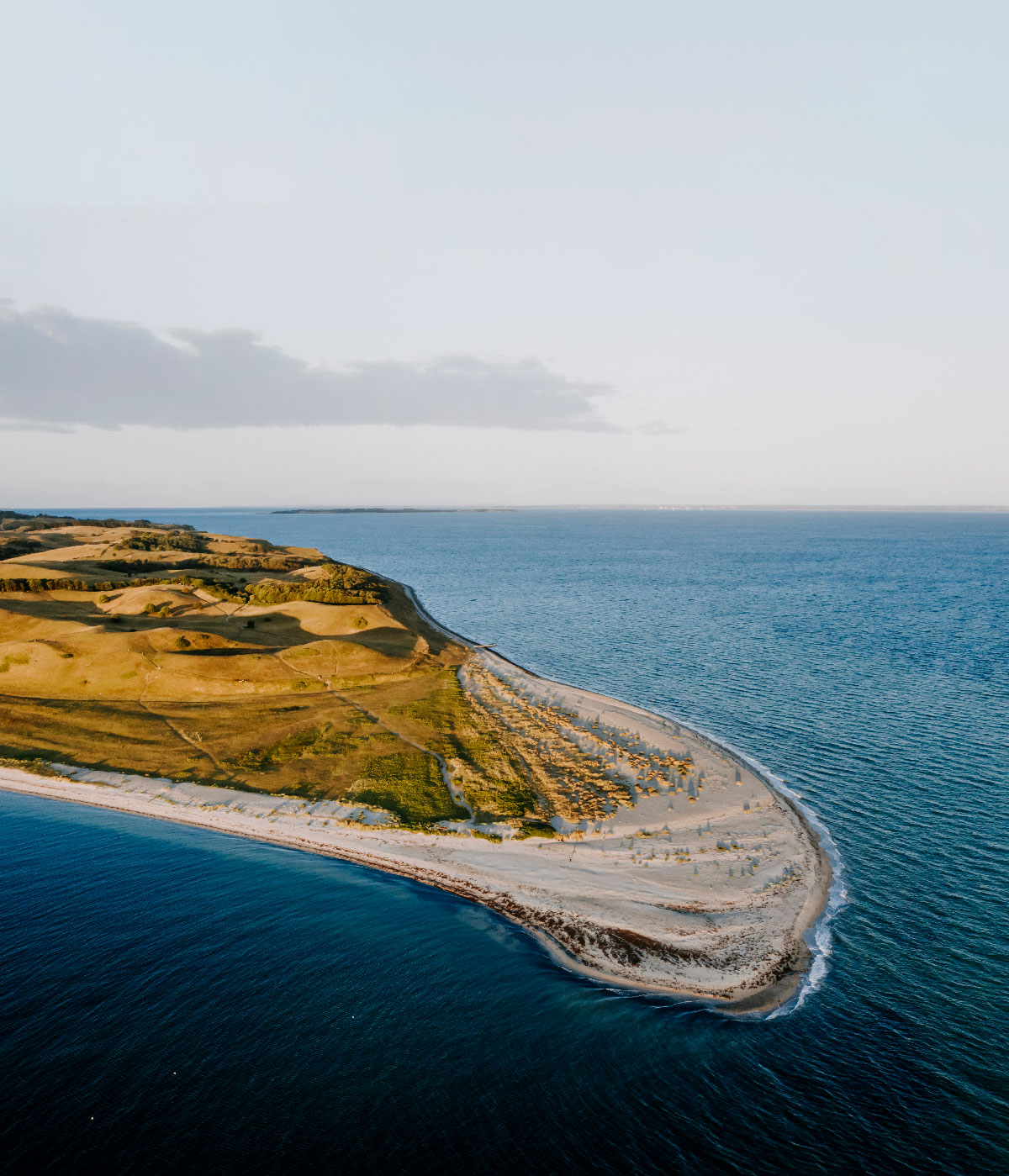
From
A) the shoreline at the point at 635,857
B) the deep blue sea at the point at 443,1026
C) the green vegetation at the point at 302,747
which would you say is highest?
the green vegetation at the point at 302,747

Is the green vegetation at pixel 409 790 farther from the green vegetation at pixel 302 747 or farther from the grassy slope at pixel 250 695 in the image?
the green vegetation at pixel 302 747

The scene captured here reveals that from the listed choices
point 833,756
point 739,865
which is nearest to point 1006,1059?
point 739,865

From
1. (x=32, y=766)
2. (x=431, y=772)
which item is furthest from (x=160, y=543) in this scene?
(x=431, y=772)

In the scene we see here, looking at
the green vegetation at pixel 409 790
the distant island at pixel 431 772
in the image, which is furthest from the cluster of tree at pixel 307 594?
the green vegetation at pixel 409 790

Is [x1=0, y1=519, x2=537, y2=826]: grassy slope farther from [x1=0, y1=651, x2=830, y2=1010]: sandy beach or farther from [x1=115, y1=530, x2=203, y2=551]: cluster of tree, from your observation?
[x1=115, y1=530, x2=203, y2=551]: cluster of tree

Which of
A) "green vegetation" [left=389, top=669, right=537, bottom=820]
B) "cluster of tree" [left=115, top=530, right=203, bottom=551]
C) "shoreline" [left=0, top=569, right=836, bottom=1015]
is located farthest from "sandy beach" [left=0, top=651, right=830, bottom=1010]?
"cluster of tree" [left=115, top=530, right=203, bottom=551]

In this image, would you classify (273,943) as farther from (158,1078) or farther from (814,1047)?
(814,1047)

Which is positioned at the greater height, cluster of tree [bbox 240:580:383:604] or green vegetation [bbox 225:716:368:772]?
cluster of tree [bbox 240:580:383:604]
